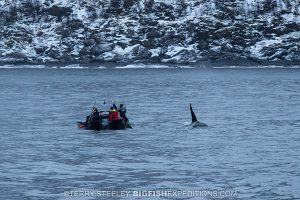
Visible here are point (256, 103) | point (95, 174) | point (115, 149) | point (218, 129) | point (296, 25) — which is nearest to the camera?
point (95, 174)

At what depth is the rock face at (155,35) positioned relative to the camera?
174 meters

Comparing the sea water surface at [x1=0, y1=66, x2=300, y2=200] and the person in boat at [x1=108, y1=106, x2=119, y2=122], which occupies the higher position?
the person in boat at [x1=108, y1=106, x2=119, y2=122]

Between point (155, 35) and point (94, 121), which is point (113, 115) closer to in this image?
point (94, 121)

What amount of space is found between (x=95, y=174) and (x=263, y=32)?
15779cm

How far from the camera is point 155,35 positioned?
183 m

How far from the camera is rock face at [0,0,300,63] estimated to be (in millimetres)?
174113

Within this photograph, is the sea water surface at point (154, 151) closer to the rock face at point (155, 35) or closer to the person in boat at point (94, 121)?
the person in boat at point (94, 121)

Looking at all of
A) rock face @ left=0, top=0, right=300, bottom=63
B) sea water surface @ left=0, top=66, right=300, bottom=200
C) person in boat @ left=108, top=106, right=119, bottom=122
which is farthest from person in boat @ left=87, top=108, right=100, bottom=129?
rock face @ left=0, top=0, right=300, bottom=63

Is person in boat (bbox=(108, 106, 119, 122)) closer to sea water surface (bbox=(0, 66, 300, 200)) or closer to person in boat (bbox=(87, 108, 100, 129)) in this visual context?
person in boat (bbox=(87, 108, 100, 129))

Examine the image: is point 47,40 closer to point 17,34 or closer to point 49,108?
point 17,34

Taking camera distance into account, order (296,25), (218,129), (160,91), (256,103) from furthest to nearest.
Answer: (296,25), (160,91), (256,103), (218,129)

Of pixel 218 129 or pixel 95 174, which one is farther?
pixel 218 129

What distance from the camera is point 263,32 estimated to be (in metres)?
186

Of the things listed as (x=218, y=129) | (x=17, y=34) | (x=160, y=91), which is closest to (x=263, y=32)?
(x=17, y=34)
